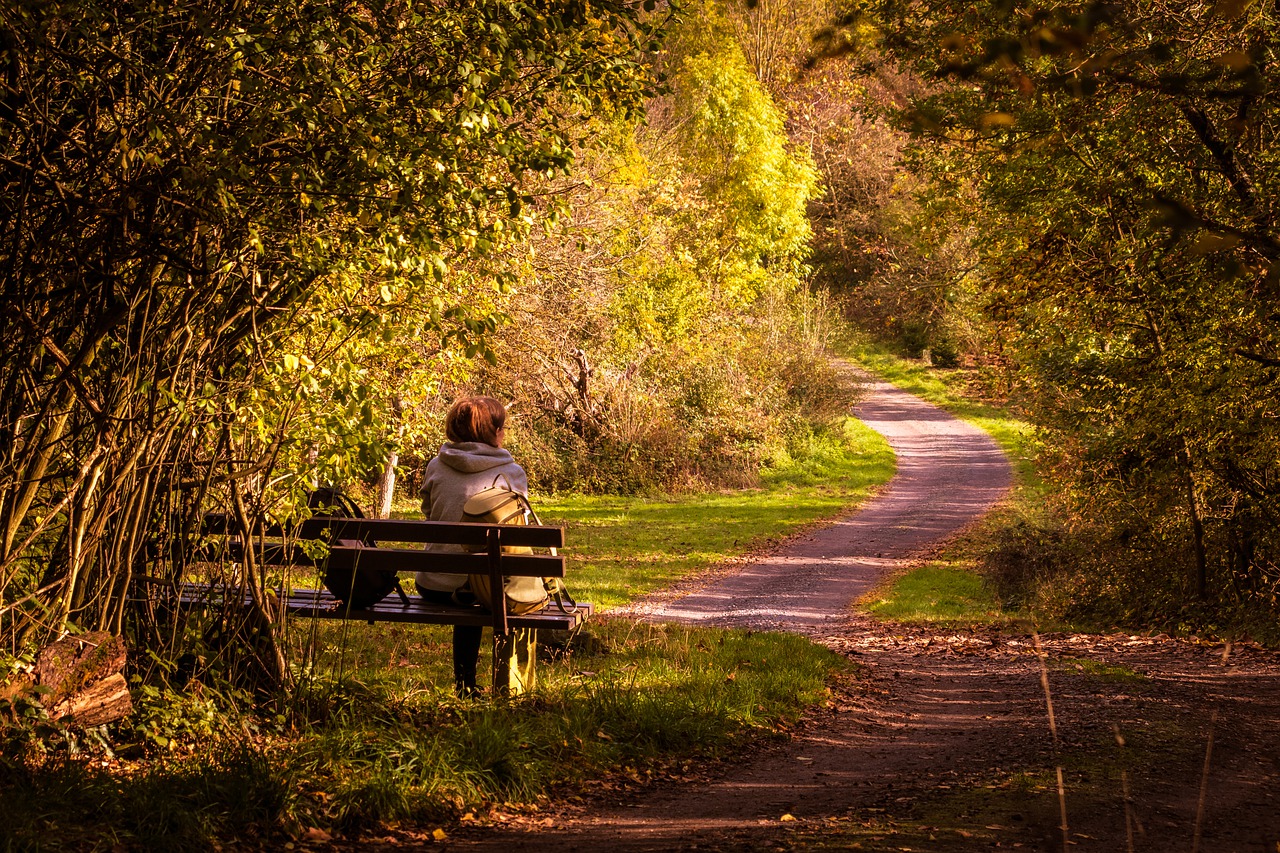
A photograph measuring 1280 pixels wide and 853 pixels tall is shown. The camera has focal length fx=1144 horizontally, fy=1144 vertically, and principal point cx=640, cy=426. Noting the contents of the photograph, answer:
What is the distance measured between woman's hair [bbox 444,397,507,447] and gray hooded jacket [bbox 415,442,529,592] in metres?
0.05

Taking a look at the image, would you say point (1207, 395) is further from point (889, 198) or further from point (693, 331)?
point (889, 198)

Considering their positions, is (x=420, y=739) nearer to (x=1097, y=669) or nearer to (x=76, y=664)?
(x=76, y=664)

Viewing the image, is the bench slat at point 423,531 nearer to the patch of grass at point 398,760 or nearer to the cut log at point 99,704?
the patch of grass at point 398,760

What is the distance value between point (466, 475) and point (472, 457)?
12 centimetres

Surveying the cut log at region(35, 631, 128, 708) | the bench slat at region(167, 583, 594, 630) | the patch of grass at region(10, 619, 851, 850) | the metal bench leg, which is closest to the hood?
the bench slat at region(167, 583, 594, 630)

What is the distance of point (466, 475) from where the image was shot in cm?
684

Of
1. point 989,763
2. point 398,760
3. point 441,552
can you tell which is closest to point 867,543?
point 989,763

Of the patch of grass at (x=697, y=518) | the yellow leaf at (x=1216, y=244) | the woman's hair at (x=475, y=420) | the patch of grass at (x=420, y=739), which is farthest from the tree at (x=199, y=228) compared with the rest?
the patch of grass at (x=697, y=518)

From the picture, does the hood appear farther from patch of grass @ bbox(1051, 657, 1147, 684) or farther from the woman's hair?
patch of grass @ bbox(1051, 657, 1147, 684)

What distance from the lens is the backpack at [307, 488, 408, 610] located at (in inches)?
255

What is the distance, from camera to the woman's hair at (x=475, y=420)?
6785 mm

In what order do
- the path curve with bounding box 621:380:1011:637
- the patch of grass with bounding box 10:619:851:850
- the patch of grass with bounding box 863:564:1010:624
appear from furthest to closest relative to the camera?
the patch of grass with bounding box 863:564:1010:624 < the path curve with bounding box 621:380:1011:637 < the patch of grass with bounding box 10:619:851:850

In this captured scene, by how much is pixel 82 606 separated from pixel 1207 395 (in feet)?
32.3

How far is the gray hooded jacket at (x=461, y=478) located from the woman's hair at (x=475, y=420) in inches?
2.0
